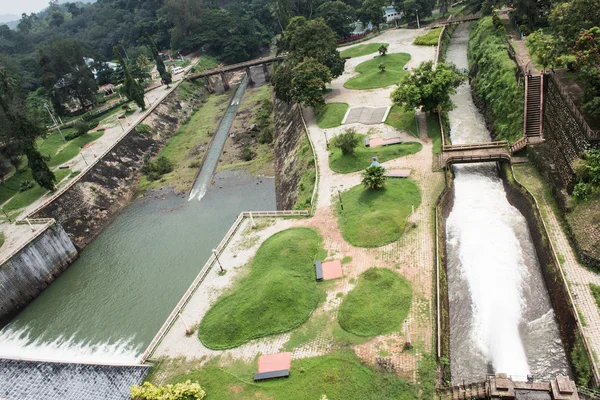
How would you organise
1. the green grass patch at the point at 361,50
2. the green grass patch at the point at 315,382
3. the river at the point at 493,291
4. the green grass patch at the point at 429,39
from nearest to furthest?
the green grass patch at the point at 315,382
the river at the point at 493,291
the green grass patch at the point at 429,39
the green grass patch at the point at 361,50

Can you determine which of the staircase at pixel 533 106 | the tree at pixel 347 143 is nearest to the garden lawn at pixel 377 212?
the tree at pixel 347 143

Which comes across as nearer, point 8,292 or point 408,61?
point 8,292

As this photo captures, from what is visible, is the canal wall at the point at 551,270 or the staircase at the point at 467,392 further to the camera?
the canal wall at the point at 551,270

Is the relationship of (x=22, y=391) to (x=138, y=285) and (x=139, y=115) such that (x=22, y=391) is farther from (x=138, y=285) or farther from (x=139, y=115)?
(x=139, y=115)

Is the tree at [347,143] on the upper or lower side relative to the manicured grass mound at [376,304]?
upper

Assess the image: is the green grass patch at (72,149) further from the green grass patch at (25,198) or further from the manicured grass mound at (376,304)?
the manicured grass mound at (376,304)

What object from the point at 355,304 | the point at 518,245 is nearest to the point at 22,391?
the point at 355,304
